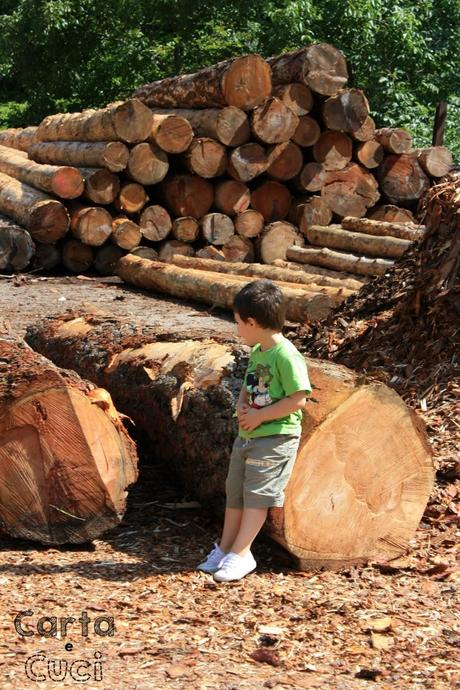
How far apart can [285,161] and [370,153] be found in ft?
4.61

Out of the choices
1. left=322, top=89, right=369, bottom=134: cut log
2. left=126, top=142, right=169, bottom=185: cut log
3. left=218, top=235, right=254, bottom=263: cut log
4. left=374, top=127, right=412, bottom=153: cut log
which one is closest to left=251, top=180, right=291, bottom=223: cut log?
left=218, top=235, right=254, bottom=263: cut log

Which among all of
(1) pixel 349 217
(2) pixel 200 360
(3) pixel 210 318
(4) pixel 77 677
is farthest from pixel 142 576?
(1) pixel 349 217

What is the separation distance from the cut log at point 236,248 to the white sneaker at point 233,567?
1004cm

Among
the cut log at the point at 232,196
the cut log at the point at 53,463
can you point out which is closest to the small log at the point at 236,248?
the cut log at the point at 232,196

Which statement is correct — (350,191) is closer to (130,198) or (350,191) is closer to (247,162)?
(247,162)

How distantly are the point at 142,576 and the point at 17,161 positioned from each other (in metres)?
12.3

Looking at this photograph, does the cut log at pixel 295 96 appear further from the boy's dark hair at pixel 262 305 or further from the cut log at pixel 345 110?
the boy's dark hair at pixel 262 305

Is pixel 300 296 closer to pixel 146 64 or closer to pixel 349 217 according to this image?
pixel 349 217

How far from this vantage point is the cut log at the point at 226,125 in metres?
13.3

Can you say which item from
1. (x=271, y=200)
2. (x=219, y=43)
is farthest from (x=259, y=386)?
(x=219, y=43)

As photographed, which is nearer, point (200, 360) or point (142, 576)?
point (142, 576)

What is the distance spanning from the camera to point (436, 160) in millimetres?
14406

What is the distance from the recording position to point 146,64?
21531 millimetres

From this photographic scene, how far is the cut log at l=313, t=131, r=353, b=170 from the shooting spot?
14148 mm
